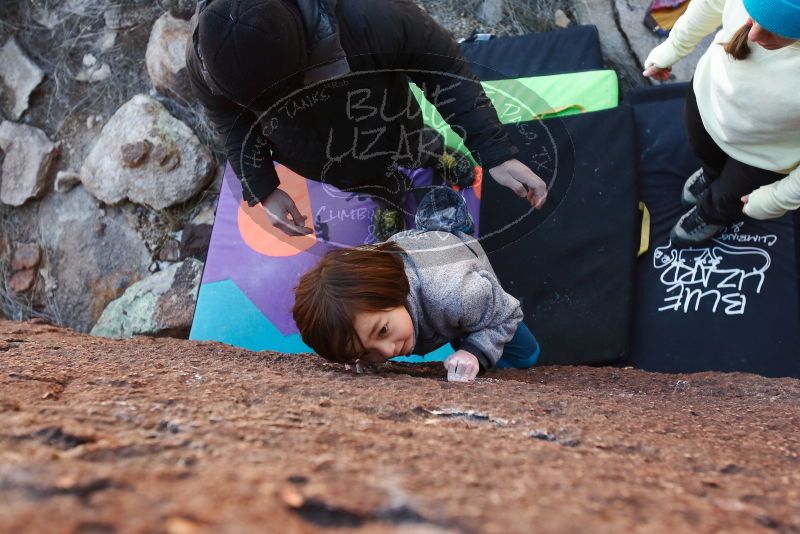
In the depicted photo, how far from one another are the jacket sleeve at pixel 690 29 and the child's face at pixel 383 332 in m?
1.11

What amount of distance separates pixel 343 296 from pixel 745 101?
97 centimetres

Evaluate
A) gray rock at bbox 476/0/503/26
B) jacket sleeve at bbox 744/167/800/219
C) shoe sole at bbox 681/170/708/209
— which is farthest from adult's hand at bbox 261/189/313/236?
gray rock at bbox 476/0/503/26

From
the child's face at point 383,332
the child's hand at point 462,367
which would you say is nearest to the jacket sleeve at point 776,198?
the child's hand at point 462,367

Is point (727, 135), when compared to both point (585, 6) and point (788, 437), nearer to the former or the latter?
point (788, 437)

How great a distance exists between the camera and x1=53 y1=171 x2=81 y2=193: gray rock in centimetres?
281

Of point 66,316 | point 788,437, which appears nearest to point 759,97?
point 788,437

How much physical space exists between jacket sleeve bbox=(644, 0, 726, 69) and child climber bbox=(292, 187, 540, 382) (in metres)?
0.82

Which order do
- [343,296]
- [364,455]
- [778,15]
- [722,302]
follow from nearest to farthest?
[364,455] < [778,15] < [343,296] < [722,302]

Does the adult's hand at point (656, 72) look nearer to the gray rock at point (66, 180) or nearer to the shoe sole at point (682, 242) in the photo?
the shoe sole at point (682, 242)

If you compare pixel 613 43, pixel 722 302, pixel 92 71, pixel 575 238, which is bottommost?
pixel 722 302

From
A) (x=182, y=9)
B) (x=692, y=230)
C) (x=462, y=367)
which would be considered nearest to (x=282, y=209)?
(x=462, y=367)

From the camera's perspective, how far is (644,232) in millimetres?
2143

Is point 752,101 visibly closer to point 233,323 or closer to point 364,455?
point 364,455

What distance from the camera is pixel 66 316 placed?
107 inches
